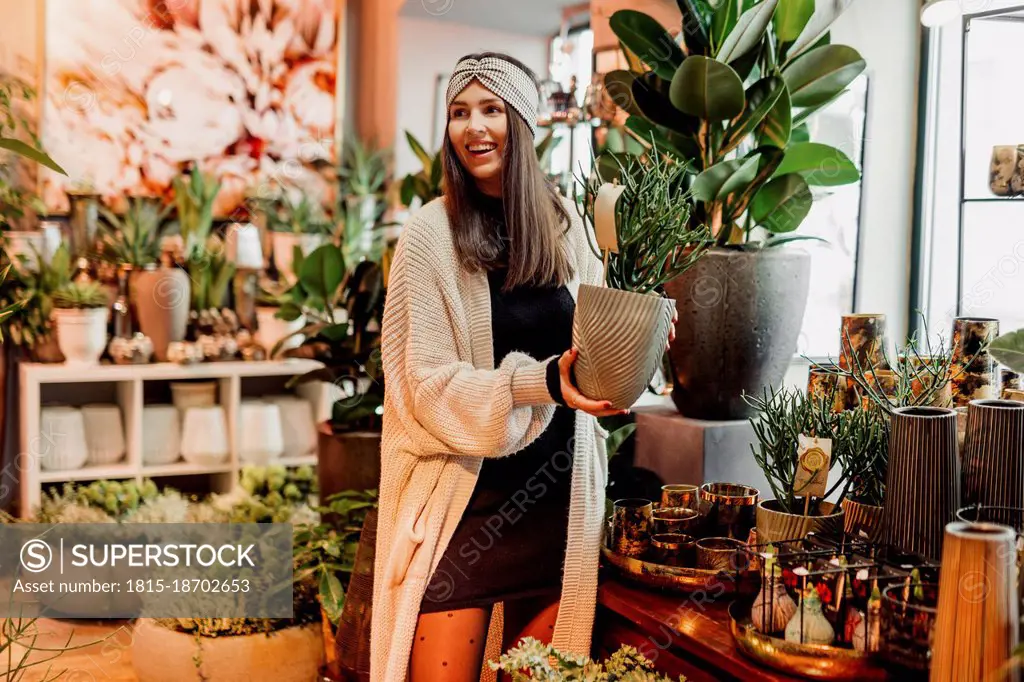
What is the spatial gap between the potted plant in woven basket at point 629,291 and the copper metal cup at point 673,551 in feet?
1.40

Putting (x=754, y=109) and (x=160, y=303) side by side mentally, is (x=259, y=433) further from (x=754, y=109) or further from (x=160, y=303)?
(x=754, y=109)

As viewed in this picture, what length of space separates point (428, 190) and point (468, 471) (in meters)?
1.17

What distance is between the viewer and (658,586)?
1.63m

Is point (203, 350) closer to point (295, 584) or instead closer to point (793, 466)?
point (295, 584)

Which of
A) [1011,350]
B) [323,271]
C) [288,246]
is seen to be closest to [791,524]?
[1011,350]

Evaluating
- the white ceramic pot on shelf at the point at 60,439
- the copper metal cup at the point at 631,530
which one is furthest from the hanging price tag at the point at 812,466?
the white ceramic pot on shelf at the point at 60,439

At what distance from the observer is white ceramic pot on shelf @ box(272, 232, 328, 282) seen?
384 centimetres

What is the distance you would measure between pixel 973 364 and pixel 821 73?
71cm

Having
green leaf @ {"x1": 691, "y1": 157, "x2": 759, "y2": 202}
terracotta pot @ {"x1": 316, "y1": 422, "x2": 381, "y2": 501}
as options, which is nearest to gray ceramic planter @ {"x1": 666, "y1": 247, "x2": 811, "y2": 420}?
green leaf @ {"x1": 691, "y1": 157, "x2": 759, "y2": 202}

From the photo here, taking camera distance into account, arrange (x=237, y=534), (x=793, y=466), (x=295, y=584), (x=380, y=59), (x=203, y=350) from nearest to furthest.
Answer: (x=793, y=466), (x=295, y=584), (x=237, y=534), (x=203, y=350), (x=380, y=59)

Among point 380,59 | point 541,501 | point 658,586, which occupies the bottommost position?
point 658,586

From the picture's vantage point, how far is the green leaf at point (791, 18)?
197cm

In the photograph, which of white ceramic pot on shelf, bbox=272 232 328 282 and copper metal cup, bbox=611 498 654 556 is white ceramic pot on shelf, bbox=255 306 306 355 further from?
copper metal cup, bbox=611 498 654 556

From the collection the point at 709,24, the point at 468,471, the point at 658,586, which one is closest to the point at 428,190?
the point at 709,24
